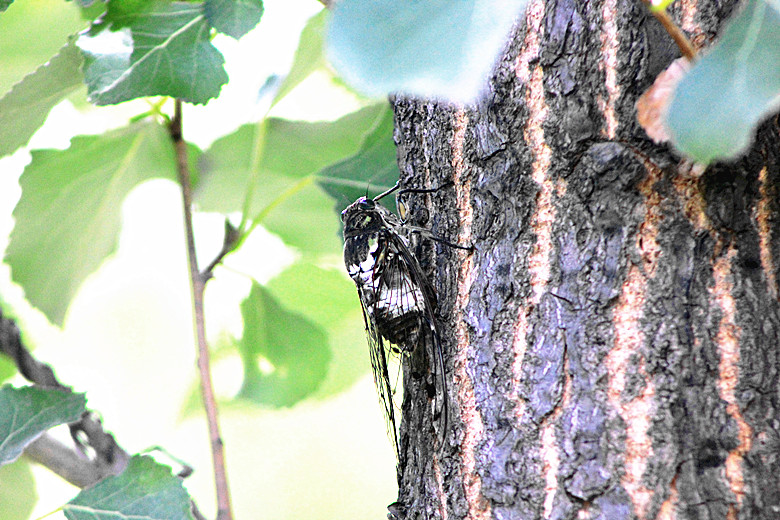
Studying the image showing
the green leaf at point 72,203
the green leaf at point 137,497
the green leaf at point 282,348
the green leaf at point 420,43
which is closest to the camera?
the green leaf at point 420,43

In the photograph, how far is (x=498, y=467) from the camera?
597mm

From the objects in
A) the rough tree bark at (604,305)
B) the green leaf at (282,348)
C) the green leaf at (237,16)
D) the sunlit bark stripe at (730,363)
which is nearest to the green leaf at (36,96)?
the green leaf at (237,16)

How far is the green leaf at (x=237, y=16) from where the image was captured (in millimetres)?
756

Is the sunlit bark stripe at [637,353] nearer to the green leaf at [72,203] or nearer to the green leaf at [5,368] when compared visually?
the green leaf at [72,203]

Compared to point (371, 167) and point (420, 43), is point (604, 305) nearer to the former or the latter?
point (420, 43)

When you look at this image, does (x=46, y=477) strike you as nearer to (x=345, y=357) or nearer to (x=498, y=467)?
(x=345, y=357)

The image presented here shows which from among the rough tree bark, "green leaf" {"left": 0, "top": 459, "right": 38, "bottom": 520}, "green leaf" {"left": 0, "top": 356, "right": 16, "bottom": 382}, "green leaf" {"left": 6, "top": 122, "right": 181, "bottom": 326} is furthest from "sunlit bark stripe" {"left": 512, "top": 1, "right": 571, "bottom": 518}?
"green leaf" {"left": 0, "top": 356, "right": 16, "bottom": 382}

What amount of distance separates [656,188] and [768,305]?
0.13m

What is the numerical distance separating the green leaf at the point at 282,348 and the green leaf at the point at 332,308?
5cm

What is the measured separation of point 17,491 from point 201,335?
0.43 metres

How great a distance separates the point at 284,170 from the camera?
1179 mm

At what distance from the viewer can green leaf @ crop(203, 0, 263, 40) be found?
2.48ft

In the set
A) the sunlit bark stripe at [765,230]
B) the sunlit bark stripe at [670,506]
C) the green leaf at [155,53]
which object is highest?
the green leaf at [155,53]

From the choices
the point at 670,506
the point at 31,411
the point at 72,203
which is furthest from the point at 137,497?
the point at 670,506
